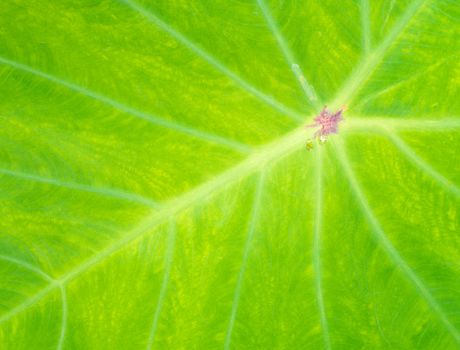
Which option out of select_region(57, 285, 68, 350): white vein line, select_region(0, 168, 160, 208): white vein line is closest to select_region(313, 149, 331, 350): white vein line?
select_region(0, 168, 160, 208): white vein line

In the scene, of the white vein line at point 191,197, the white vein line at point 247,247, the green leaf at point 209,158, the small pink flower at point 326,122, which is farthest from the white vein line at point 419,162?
the white vein line at point 247,247

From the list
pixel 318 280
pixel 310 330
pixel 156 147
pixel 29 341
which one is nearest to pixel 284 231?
pixel 318 280

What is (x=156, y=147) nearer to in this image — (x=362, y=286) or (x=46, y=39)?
(x=46, y=39)

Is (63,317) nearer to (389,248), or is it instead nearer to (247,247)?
(247,247)

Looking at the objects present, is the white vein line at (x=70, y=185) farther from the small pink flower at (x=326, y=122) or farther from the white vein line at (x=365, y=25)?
the white vein line at (x=365, y=25)

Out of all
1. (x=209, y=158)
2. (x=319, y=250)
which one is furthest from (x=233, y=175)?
(x=319, y=250)

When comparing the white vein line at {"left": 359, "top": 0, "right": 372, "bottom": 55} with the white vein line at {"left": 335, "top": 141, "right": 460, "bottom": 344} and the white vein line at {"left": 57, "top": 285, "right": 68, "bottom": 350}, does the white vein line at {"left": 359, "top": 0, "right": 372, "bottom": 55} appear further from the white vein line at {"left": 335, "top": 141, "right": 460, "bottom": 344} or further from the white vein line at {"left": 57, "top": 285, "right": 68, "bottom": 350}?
the white vein line at {"left": 57, "top": 285, "right": 68, "bottom": 350}
